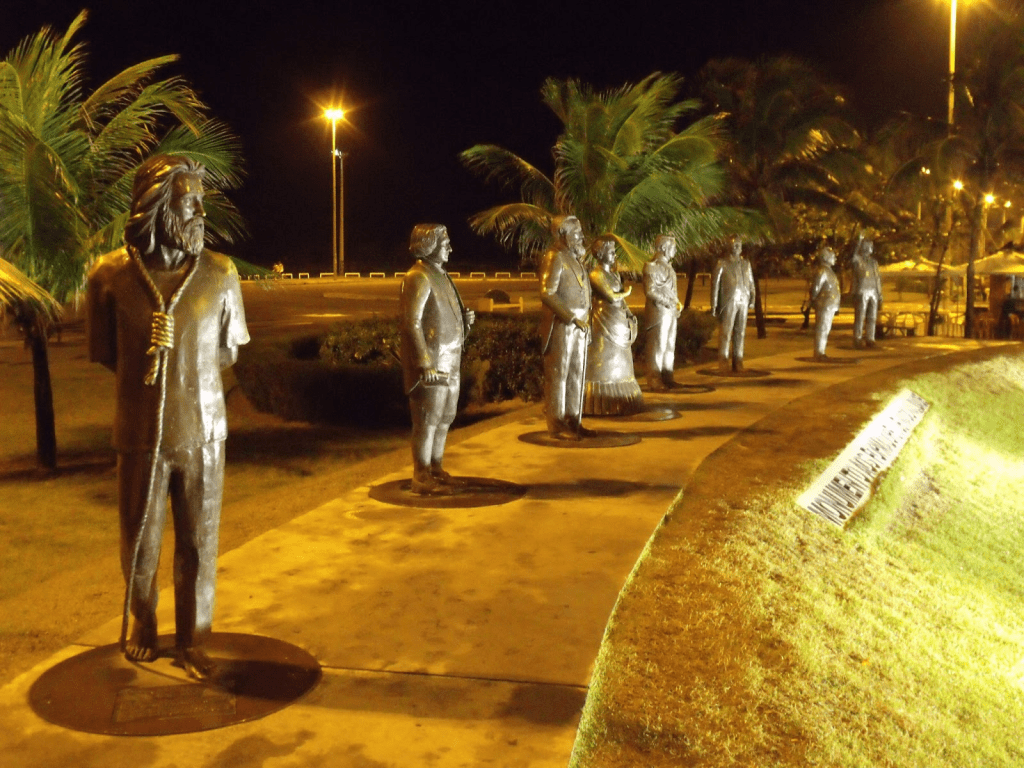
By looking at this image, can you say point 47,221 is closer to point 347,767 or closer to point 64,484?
point 64,484

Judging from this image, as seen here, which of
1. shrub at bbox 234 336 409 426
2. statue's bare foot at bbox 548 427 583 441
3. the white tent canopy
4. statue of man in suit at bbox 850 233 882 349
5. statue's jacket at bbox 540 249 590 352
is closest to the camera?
statue's jacket at bbox 540 249 590 352

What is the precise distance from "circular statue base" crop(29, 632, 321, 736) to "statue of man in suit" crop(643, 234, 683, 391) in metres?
8.26

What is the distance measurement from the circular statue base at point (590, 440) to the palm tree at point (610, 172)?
17.4 ft

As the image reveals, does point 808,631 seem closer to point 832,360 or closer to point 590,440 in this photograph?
point 590,440

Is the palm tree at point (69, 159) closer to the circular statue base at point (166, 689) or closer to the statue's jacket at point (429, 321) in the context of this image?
the statue's jacket at point (429, 321)

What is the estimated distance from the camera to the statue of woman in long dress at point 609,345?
417 inches

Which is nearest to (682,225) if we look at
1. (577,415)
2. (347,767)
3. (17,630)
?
(577,415)

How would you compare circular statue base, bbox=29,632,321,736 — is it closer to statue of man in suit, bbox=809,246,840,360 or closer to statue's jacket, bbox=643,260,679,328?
statue's jacket, bbox=643,260,679,328

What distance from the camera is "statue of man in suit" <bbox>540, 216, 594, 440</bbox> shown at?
907cm

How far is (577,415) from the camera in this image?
977 centimetres

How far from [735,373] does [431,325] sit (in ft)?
29.8

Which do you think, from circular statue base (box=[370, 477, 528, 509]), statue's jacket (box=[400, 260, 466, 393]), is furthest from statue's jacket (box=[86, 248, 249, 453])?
circular statue base (box=[370, 477, 528, 509])

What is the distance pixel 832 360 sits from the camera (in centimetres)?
1748

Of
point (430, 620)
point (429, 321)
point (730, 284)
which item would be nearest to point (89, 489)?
point (429, 321)
